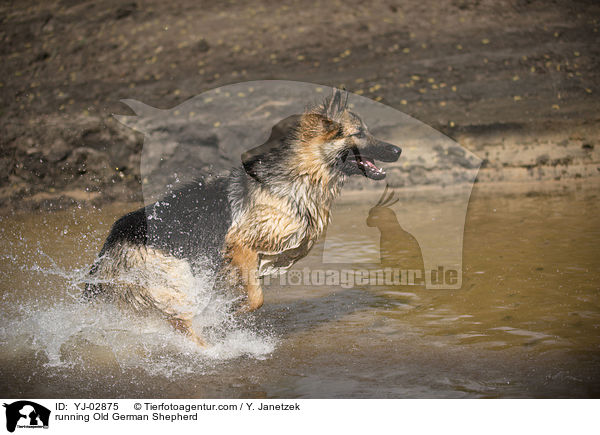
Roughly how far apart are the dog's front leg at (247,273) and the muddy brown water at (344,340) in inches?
9.6

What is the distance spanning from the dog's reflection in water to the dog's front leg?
8.30 feet

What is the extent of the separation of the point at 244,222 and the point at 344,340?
48.1 inches

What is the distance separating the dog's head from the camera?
4906 mm

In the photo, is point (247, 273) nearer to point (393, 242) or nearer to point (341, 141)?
point (341, 141)

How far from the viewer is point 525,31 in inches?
544

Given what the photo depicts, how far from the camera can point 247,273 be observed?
4770 millimetres

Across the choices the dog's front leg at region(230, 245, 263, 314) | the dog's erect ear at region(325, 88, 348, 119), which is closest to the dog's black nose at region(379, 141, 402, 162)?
the dog's erect ear at region(325, 88, 348, 119)

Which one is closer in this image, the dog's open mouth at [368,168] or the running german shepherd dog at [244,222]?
the running german shepherd dog at [244,222]

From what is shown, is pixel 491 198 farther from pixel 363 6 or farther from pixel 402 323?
pixel 363 6

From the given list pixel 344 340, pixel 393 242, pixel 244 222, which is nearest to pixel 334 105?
pixel 244 222

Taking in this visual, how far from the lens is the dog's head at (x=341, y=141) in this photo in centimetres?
491
